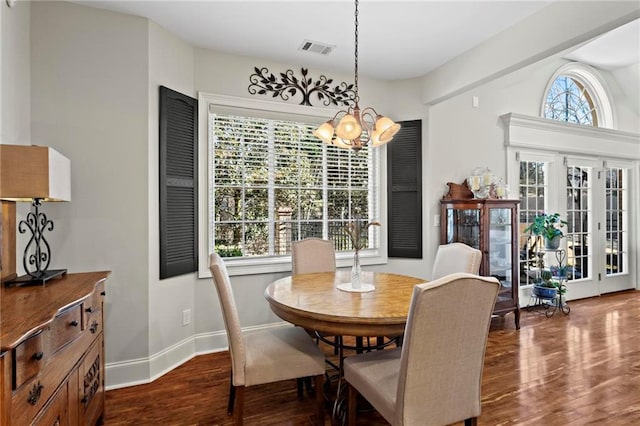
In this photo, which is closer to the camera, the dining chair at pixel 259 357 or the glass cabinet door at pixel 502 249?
the dining chair at pixel 259 357

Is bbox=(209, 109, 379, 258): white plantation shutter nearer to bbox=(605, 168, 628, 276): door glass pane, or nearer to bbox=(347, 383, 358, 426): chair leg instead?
bbox=(347, 383, 358, 426): chair leg

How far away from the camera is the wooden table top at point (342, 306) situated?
5.71 feet

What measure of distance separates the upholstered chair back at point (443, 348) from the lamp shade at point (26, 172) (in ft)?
5.95

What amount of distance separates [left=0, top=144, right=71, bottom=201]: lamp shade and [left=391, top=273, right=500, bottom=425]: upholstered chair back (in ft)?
5.95

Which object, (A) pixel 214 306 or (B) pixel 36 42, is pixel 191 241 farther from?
(B) pixel 36 42

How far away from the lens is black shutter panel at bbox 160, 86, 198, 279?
281 centimetres

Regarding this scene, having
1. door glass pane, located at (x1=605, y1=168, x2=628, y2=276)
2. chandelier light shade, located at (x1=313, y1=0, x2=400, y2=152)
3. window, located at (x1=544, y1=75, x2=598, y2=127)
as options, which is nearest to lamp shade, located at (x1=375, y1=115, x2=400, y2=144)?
chandelier light shade, located at (x1=313, y1=0, x2=400, y2=152)

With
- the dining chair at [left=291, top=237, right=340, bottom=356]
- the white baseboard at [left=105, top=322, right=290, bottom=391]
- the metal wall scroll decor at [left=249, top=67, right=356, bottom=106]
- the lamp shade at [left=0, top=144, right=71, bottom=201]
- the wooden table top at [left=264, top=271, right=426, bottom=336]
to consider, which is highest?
the metal wall scroll decor at [left=249, top=67, right=356, bottom=106]

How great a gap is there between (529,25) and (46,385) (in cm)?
370

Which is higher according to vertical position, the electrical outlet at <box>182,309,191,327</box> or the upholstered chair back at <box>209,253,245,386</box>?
the upholstered chair back at <box>209,253,245,386</box>

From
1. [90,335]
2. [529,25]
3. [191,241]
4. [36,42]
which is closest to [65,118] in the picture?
[36,42]

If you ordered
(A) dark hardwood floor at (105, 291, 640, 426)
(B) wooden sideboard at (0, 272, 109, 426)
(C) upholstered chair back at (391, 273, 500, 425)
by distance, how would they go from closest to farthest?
(B) wooden sideboard at (0, 272, 109, 426) → (C) upholstered chair back at (391, 273, 500, 425) → (A) dark hardwood floor at (105, 291, 640, 426)

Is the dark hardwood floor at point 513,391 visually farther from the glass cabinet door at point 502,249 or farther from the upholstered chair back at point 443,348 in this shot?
the glass cabinet door at point 502,249

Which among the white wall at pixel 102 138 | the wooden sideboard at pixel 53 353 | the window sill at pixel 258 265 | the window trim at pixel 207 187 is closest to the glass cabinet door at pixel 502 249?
the window trim at pixel 207 187
